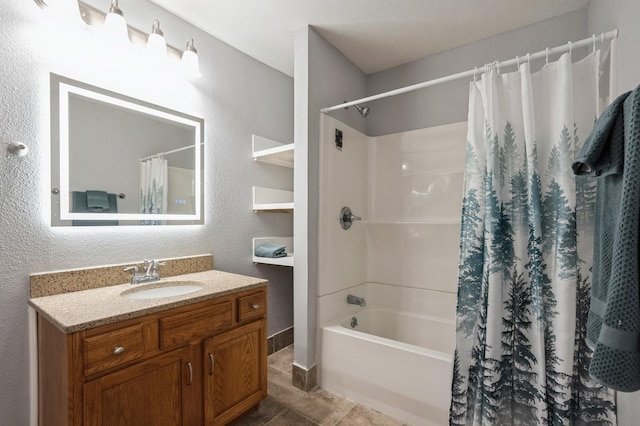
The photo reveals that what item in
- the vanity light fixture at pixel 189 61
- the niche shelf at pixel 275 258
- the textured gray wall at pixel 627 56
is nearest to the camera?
the textured gray wall at pixel 627 56

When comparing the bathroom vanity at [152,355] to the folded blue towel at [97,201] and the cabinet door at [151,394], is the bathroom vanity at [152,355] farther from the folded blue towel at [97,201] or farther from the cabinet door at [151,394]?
the folded blue towel at [97,201]

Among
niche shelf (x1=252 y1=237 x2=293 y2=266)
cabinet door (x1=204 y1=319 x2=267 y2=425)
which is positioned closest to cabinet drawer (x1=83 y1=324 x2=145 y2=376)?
cabinet door (x1=204 y1=319 x2=267 y2=425)

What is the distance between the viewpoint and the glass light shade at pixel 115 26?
147cm

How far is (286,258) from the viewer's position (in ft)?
7.37

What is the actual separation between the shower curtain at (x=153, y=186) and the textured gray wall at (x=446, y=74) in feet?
5.75

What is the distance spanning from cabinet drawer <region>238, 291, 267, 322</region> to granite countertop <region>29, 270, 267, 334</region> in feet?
0.19

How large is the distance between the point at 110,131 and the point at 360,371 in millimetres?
2016

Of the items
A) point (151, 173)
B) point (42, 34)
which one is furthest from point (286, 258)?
point (42, 34)

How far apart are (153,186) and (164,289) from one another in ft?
2.01

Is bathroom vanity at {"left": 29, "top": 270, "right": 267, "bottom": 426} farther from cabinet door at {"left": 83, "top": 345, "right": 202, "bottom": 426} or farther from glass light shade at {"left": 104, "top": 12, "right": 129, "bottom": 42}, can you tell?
glass light shade at {"left": 104, "top": 12, "right": 129, "bottom": 42}

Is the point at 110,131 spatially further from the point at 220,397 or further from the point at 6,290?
the point at 220,397

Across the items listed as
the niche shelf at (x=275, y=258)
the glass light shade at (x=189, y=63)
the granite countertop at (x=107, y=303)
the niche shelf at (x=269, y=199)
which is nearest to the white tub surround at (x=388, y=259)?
the niche shelf at (x=275, y=258)

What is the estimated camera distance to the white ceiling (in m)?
1.82

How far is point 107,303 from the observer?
1.29 metres
